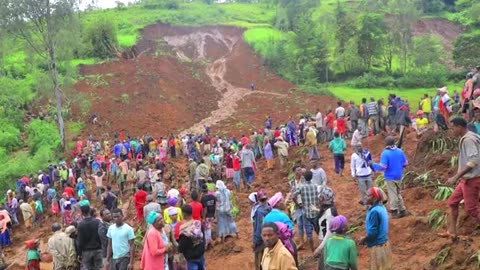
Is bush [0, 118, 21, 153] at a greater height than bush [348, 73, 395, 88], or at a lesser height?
greater

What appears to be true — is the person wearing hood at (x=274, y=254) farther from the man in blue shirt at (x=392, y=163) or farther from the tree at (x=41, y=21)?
the tree at (x=41, y=21)

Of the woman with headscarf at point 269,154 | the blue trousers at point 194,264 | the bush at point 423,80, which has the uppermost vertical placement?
the blue trousers at point 194,264

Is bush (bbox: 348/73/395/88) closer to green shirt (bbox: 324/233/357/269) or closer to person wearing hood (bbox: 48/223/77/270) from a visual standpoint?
person wearing hood (bbox: 48/223/77/270)

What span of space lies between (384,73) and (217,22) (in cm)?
2882

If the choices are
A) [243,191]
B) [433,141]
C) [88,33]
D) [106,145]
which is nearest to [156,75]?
[88,33]

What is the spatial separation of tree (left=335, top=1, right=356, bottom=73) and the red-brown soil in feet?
20.6

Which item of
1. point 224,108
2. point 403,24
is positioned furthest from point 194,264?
point 403,24

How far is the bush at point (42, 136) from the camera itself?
94.4 ft

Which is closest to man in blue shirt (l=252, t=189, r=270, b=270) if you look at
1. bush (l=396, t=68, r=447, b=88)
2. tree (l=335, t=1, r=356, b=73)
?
bush (l=396, t=68, r=447, b=88)

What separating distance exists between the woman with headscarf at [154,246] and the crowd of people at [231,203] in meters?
0.01

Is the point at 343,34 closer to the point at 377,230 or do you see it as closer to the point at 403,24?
the point at 403,24

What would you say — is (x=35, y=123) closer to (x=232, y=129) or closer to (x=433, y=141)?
(x=232, y=129)

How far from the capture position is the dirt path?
35688 millimetres

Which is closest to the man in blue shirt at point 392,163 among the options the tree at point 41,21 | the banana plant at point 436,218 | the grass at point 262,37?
the banana plant at point 436,218
